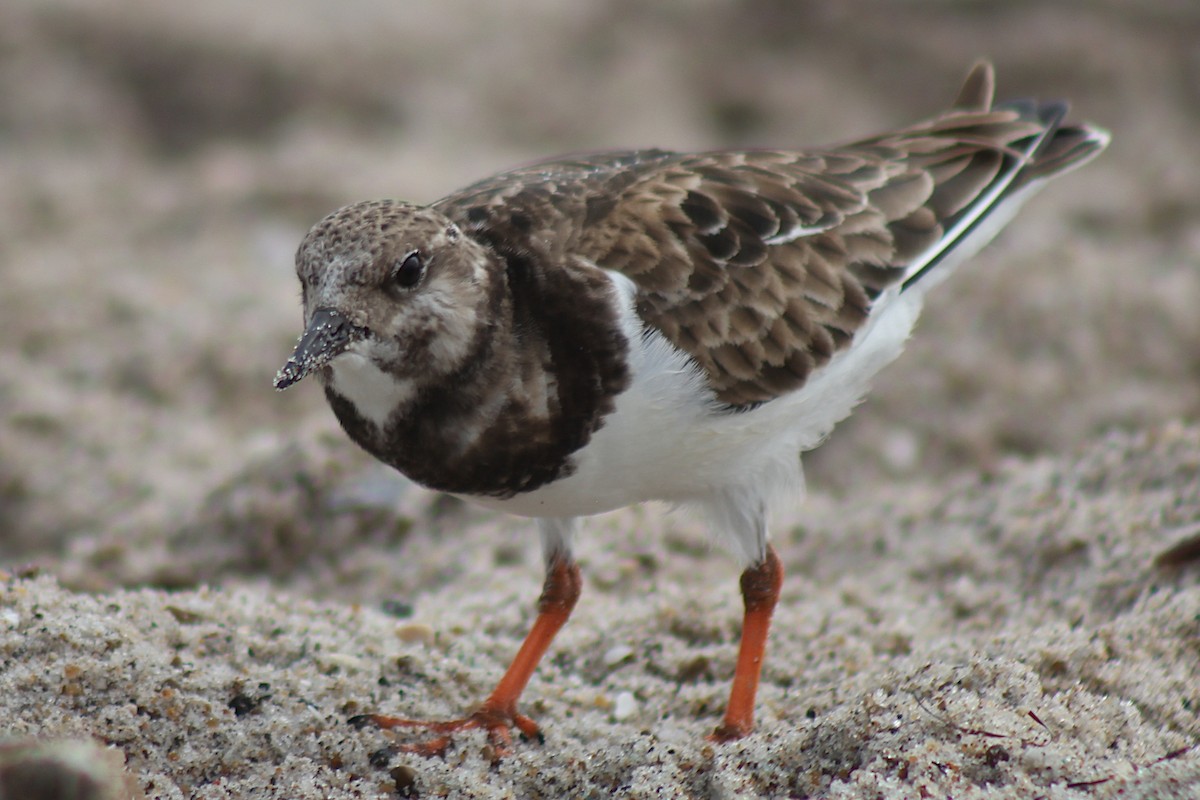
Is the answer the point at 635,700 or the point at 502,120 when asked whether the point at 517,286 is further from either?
the point at 502,120

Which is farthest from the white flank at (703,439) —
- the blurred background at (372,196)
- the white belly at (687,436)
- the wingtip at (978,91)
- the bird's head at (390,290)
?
the blurred background at (372,196)

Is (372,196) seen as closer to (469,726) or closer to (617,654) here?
(617,654)

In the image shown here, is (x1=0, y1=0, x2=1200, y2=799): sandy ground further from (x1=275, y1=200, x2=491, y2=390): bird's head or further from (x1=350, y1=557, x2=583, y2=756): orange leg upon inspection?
(x1=275, y1=200, x2=491, y2=390): bird's head

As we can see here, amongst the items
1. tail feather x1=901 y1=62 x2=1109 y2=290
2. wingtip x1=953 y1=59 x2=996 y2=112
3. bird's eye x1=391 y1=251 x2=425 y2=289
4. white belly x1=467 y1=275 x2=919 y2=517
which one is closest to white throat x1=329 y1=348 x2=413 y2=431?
bird's eye x1=391 y1=251 x2=425 y2=289

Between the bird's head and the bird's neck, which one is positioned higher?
the bird's head

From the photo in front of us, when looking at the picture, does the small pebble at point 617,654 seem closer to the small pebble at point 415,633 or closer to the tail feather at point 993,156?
the small pebble at point 415,633

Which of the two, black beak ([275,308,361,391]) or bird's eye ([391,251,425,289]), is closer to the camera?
black beak ([275,308,361,391])

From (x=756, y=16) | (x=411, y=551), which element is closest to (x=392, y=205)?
(x=411, y=551)
